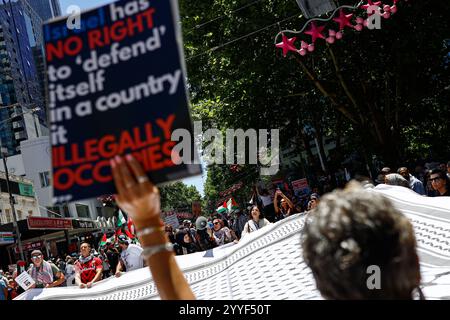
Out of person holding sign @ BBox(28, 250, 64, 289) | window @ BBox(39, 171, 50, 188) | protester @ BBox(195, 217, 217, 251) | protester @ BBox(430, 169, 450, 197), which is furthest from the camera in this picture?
window @ BBox(39, 171, 50, 188)

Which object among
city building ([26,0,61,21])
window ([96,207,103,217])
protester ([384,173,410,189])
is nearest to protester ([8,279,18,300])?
protester ([384,173,410,189])

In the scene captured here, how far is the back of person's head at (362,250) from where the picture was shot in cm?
136

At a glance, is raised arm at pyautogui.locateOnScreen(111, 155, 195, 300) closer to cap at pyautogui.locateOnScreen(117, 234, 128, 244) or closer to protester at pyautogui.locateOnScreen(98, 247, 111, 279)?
cap at pyautogui.locateOnScreen(117, 234, 128, 244)

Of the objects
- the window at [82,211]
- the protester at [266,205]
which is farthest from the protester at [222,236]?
the window at [82,211]

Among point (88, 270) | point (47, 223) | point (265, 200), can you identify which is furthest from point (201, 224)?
point (47, 223)

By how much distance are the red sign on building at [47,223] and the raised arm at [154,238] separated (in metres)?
26.2

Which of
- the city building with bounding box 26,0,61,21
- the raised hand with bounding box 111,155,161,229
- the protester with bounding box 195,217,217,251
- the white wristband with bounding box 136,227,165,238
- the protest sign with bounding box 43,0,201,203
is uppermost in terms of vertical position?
the city building with bounding box 26,0,61,21

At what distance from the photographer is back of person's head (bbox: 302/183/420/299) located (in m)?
1.36

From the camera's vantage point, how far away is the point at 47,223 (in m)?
29.4

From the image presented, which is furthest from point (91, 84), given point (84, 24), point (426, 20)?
point (426, 20)

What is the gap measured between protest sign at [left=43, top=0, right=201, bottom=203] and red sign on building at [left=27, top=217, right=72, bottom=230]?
1008 inches

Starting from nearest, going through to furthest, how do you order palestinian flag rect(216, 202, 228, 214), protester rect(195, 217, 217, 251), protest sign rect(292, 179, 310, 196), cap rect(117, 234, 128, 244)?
cap rect(117, 234, 128, 244)
protester rect(195, 217, 217, 251)
palestinian flag rect(216, 202, 228, 214)
protest sign rect(292, 179, 310, 196)

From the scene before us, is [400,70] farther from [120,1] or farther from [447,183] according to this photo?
[120,1]

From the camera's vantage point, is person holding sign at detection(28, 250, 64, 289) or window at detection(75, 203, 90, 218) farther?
window at detection(75, 203, 90, 218)
